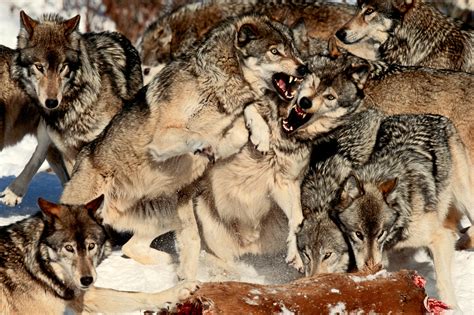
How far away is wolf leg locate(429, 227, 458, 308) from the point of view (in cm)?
695

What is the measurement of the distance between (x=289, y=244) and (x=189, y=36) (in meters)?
5.81

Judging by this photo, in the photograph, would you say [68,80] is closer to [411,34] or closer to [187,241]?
[187,241]

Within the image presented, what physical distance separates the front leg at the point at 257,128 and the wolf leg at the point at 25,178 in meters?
2.67

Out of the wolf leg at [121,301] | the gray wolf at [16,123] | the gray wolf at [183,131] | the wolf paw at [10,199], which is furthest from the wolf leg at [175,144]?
the wolf paw at [10,199]

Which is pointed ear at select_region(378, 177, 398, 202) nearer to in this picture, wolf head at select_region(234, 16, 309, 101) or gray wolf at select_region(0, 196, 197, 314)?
wolf head at select_region(234, 16, 309, 101)

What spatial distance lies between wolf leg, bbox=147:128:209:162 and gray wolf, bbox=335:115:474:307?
1.15 meters

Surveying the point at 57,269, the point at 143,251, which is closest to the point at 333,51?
the point at 143,251

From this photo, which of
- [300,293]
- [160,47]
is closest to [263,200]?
[300,293]

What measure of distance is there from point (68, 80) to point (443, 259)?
147 inches

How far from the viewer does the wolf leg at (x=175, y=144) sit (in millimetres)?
7352

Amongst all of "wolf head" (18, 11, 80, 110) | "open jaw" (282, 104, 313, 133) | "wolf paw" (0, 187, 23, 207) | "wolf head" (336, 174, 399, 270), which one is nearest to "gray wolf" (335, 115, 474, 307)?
"wolf head" (336, 174, 399, 270)

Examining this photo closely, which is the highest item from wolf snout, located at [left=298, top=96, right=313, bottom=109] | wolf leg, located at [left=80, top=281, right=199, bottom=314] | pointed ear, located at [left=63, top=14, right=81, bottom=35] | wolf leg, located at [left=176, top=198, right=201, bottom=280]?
pointed ear, located at [left=63, top=14, right=81, bottom=35]

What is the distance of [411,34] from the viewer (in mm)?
10195

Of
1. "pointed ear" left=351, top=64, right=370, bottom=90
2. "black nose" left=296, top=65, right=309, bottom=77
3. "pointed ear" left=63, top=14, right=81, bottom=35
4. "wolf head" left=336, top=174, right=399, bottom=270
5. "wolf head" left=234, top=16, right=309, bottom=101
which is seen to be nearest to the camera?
"wolf head" left=336, top=174, right=399, bottom=270
